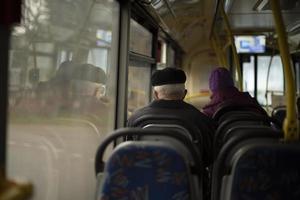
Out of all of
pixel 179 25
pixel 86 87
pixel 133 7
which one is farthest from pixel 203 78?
pixel 86 87

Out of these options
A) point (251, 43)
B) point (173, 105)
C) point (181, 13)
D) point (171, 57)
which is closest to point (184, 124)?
point (173, 105)

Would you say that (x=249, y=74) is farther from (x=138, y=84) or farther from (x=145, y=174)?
(x=145, y=174)

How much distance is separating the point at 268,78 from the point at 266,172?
532 cm

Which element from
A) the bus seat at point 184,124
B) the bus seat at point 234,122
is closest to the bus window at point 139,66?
the bus seat at point 184,124

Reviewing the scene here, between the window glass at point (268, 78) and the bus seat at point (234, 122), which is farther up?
the window glass at point (268, 78)

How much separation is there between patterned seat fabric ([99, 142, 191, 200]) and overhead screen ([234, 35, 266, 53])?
4.51 meters

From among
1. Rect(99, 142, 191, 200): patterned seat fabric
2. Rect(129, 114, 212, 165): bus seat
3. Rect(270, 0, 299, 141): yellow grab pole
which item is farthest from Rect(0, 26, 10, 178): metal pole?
Rect(129, 114, 212, 165): bus seat

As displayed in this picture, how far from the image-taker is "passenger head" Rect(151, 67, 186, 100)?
Result: 8.31 ft

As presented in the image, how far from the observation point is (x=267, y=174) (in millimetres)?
1451

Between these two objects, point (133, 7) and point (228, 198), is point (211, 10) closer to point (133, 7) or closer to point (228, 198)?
point (133, 7)

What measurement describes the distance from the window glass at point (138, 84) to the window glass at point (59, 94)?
67 cm

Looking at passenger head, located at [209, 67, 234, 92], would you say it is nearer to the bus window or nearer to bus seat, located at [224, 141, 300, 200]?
the bus window

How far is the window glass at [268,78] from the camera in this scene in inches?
256

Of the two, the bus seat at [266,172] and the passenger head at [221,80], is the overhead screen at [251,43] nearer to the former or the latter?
the passenger head at [221,80]
